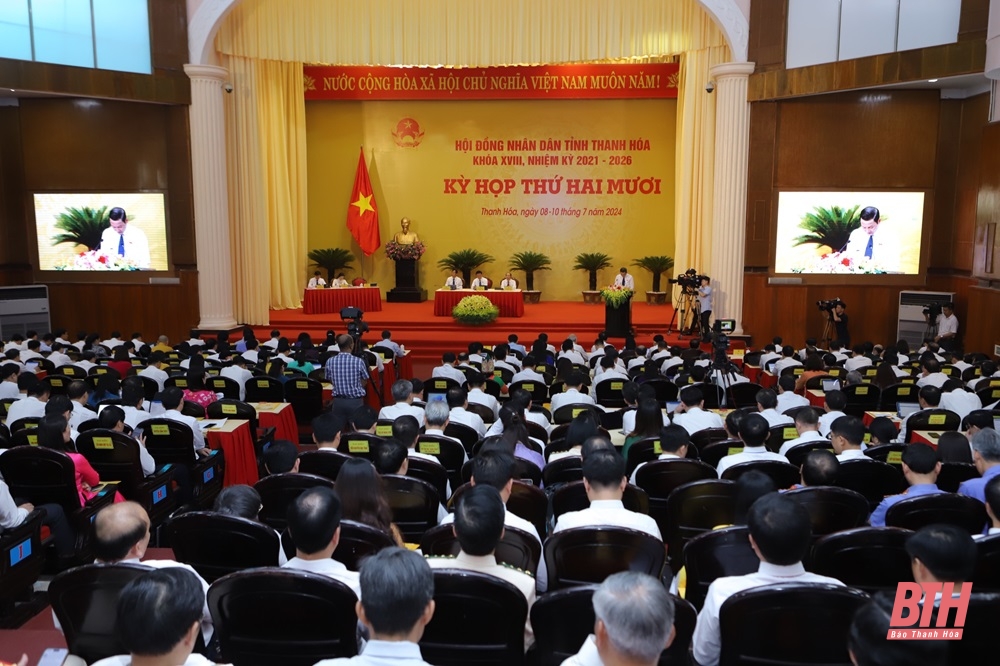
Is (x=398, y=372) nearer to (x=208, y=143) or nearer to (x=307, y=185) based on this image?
(x=208, y=143)

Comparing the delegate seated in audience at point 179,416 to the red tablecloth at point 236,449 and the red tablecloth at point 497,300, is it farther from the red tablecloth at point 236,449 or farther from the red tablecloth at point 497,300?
the red tablecloth at point 497,300

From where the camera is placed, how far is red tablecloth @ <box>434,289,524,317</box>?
14531 mm

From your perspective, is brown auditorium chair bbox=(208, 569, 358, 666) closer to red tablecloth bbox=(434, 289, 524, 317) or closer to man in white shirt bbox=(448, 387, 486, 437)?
man in white shirt bbox=(448, 387, 486, 437)

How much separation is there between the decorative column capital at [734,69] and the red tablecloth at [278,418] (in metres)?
8.68

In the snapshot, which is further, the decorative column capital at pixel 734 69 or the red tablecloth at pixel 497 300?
the red tablecloth at pixel 497 300

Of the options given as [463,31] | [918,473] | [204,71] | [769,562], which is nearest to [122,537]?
[769,562]

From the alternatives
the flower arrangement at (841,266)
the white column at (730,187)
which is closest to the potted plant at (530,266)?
the white column at (730,187)

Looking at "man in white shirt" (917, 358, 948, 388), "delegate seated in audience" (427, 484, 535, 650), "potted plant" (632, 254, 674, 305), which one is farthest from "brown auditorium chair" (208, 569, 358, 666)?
"potted plant" (632, 254, 674, 305)

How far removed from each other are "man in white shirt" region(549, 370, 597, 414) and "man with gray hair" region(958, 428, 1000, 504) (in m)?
3.01

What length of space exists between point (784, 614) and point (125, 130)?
13.8 metres

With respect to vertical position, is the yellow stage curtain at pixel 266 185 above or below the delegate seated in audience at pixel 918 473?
above

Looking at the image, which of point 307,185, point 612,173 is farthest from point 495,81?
point 307,185

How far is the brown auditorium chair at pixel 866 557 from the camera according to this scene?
315 cm

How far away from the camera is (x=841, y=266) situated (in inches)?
530
